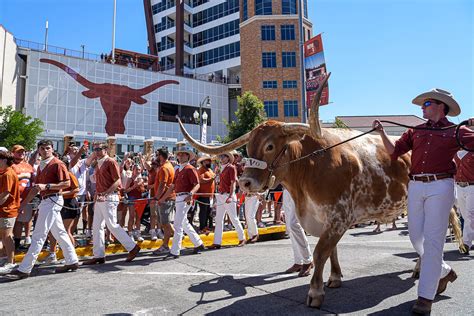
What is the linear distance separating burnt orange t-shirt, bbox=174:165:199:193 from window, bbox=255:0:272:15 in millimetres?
40676

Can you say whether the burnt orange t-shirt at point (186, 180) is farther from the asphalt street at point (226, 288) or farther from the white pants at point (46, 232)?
the white pants at point (46, 232)

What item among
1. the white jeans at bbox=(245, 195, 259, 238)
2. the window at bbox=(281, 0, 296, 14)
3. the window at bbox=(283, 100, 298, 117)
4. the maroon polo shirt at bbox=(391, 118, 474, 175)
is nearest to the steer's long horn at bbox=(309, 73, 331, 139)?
the maroon polo shirt at bbox=(391, 118, 474, 175)

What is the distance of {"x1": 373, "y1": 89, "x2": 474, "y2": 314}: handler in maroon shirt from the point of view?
3.82 meters

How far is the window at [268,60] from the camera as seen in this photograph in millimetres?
43375

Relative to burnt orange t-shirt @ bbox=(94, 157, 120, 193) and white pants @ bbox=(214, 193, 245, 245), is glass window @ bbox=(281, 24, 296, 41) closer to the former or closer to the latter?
white pants @ bbox=(214, 193, 245, 245)

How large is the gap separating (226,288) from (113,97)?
116 feet

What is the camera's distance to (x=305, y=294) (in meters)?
4.71

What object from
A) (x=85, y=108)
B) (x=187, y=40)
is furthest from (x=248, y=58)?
(x=85, y=108)

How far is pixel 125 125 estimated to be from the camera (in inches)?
1490

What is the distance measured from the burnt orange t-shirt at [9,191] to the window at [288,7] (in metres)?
42.9

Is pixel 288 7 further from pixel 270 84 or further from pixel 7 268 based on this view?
pixel 7 268

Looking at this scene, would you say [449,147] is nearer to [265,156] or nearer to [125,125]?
[265,156]

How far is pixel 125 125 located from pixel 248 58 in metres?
17.4

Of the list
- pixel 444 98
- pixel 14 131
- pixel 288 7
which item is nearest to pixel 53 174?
pixel 444 98
